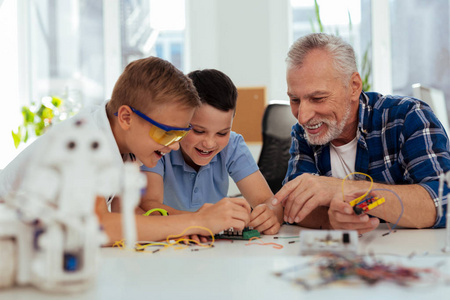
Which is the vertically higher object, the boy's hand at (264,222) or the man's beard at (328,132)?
the man's beard at (328,132)

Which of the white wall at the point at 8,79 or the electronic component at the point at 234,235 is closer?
the electronic component at the point at 234,235

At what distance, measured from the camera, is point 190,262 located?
881mm

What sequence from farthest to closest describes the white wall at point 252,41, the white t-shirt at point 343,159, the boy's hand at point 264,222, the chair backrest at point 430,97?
1. the white wall at point 252,41
2. the chair backrest at point 430,97
3. the white t-shirt at point 343,159
4. the boy's hand at point 264,222

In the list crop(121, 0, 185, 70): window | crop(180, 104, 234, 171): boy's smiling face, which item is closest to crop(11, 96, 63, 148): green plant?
crop(121, 0, 185, 70): window

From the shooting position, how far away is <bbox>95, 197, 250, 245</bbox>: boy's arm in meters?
1.15

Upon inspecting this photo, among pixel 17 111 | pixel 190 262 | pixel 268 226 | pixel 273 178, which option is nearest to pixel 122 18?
pixel 17 111

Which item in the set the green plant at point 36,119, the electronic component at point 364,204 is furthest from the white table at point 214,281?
the green plant at point 36,119

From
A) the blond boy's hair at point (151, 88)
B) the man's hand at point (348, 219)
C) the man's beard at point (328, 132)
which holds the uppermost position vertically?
the blond boy's hair at point (151, 88)

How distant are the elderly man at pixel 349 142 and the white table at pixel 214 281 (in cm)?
33

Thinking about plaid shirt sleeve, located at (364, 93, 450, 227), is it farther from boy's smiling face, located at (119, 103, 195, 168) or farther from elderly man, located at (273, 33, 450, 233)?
boy's smiling face, located at (119, 103, 195, 168)

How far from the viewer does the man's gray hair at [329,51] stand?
5.60ft

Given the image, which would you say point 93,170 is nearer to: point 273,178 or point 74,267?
point 74,267

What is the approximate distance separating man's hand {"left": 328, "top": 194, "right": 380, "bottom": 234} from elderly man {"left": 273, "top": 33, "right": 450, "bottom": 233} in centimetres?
3

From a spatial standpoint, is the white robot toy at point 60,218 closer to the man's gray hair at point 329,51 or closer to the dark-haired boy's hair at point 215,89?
the dark-haired boy's hair at point 215,89
